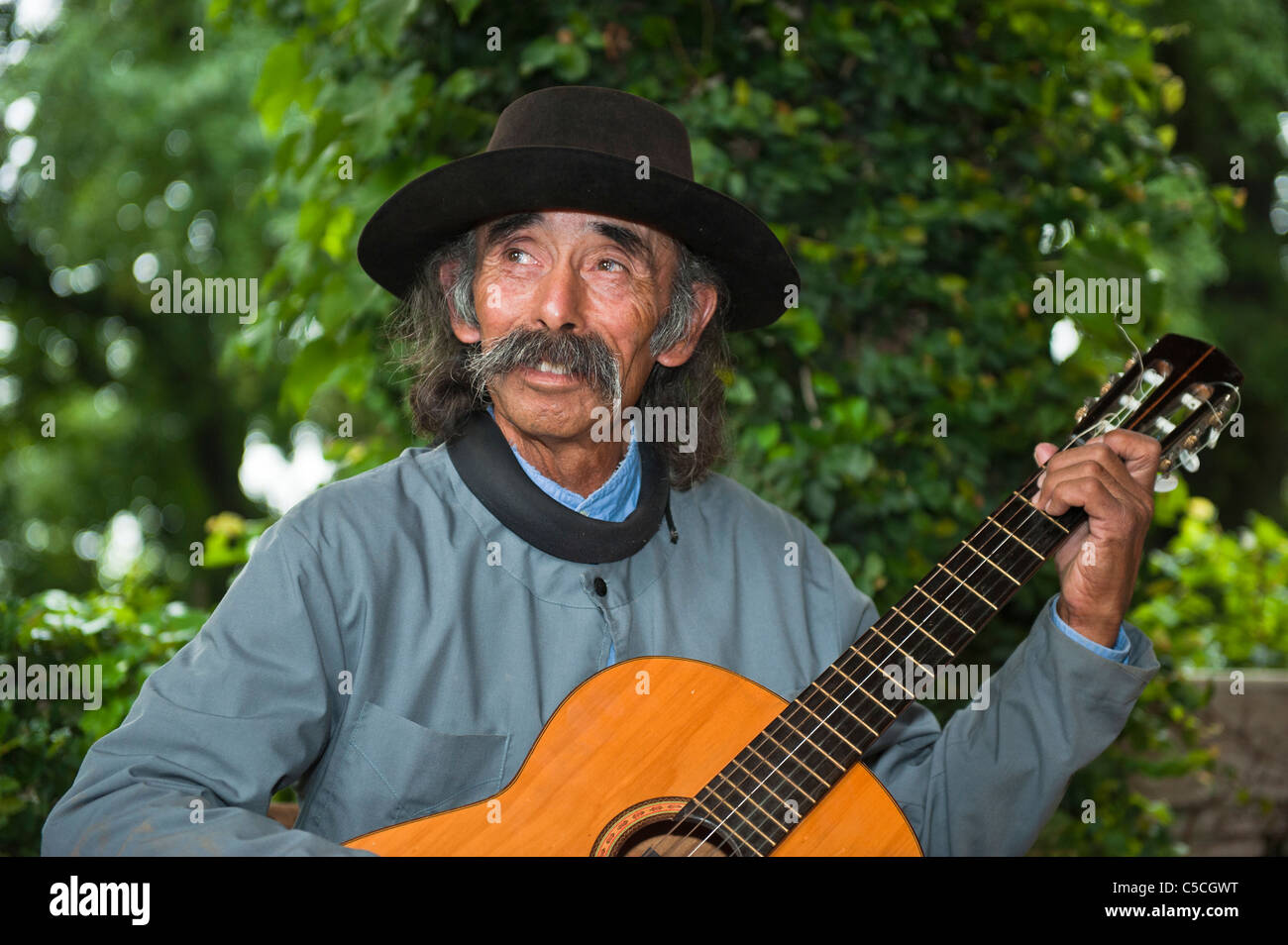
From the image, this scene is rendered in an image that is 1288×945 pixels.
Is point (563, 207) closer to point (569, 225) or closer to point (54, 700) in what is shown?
point (569, 225)

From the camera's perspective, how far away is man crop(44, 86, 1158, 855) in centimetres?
193

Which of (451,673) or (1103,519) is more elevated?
(1103,519)

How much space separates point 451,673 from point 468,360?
2.30 feet

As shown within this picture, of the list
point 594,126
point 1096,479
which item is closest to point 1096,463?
point 1096,479

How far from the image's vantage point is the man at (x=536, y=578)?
1928 millimetres

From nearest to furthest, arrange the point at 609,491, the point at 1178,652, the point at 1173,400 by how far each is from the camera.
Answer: the point at 1173,400 < the point at 609,491 < the point at 1178,652

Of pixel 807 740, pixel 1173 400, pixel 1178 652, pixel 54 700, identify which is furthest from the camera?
pixel 1178 652

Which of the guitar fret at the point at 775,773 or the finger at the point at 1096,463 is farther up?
the finger at the point at 1096,463

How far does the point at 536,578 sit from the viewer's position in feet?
7.34

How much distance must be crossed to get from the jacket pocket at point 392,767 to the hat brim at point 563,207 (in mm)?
1004

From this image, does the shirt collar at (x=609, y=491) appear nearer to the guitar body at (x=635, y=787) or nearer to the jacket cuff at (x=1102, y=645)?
the guitar body at (x=635, y=787)

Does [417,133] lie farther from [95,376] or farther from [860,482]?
[95,376]

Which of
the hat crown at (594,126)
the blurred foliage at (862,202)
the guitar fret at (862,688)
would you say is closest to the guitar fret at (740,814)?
the guitar fret at (862,688)
